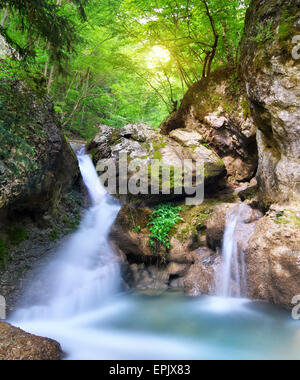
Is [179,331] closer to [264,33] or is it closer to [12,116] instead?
[12,116]

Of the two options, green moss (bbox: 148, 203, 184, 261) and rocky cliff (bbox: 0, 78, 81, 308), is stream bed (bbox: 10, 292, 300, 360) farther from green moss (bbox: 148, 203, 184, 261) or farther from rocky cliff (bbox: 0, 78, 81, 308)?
green moss (bbox: 148, 203, 184, 261)

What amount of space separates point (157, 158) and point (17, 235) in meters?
4.14

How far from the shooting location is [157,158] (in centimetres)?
737

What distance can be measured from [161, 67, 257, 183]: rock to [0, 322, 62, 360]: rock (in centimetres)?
664

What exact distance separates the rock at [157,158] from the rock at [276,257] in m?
2.40

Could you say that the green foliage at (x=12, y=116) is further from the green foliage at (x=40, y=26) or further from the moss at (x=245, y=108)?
the moss at (x=245, y=108)

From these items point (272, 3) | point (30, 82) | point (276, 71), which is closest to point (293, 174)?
point (276, 71)

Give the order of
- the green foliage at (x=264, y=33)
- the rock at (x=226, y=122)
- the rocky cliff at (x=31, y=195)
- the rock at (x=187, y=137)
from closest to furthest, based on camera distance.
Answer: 1. the rocky cliff at (x=31, y=195)
2. the green foliage at (x=264, y=33)
3. the rock at (x=226, y=122)
4. the rock at (x=187, y=137)

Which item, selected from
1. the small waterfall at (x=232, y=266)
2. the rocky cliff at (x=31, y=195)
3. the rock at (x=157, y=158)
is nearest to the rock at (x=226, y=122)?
the rock at (x=157, y=158)

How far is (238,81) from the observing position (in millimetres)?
7895

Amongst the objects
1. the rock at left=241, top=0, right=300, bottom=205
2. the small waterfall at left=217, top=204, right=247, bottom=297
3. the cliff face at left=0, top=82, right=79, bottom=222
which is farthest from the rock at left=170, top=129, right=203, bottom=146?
the cliff face at left=0, top=82, right=79, bottom=222

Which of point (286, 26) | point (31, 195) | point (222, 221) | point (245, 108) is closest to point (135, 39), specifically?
point (245, 108)

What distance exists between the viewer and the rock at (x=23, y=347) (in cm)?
280

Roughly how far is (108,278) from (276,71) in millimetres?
5792
